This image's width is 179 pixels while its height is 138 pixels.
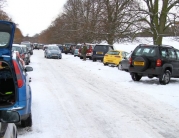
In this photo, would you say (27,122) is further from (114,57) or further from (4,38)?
(114,57)

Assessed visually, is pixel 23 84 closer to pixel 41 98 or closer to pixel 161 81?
pixel 41 98

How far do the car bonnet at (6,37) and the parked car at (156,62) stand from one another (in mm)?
8154

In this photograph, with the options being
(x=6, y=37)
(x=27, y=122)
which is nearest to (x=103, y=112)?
(x=27, y=122)

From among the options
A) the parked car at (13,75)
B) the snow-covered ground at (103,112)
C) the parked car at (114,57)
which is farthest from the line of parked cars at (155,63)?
the parked car at (114,57)

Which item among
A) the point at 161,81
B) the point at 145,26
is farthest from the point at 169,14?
the point at 161,81

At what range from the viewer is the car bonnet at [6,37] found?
16.9 feet

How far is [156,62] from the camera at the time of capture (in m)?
12.5

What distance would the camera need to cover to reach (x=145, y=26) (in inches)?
1059

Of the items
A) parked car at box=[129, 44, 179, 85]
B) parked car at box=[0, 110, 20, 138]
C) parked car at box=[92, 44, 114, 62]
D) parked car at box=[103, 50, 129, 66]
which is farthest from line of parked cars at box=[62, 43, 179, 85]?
parked car at box=[92, 44, 114, 62]

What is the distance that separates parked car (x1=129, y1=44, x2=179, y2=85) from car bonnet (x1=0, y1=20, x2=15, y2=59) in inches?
321

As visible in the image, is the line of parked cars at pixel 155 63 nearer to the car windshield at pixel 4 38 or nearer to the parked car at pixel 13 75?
the parked car at pixel 13 75

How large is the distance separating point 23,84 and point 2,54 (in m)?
0.65

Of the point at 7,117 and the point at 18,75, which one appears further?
the point at 18,75

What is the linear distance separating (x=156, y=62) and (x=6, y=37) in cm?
838
